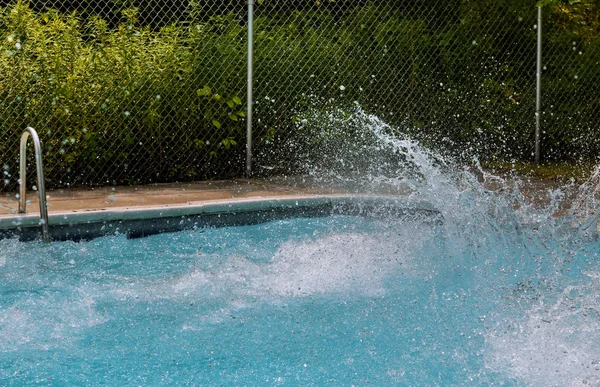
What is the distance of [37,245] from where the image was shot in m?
5.72

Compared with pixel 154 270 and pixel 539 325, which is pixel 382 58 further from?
pixel 539 325

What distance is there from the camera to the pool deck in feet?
20.9

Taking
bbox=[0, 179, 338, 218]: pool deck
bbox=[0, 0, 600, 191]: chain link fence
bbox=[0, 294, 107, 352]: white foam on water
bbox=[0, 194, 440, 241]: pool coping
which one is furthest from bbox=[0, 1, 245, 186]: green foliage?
bbox=[0, 294, 107, 352]: white foam on water

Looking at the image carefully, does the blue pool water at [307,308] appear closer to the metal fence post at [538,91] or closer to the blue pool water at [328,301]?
the blue pool water at [328,301]

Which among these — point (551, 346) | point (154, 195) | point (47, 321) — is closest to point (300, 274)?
point (47, 321)

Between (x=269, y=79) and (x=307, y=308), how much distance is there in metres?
3.90

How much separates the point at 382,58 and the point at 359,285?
409 cm

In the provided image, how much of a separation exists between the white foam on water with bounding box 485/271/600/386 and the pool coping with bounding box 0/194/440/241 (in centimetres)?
216

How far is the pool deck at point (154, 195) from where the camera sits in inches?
251

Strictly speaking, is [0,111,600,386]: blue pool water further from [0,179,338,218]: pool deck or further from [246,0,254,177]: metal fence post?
[246,0,254,177]: metal fence post

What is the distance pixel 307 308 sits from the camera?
4.84 meters

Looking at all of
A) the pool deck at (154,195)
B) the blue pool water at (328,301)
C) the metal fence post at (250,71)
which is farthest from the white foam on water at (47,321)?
the metal fence post at (250,71)

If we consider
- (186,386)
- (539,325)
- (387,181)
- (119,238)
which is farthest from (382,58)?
(186,386)

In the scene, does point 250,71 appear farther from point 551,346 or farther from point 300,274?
point 551,346
